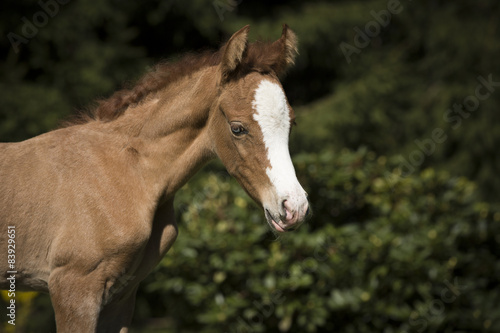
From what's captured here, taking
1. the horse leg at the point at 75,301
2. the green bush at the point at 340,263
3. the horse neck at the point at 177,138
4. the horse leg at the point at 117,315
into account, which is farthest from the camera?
the green bush at the point at 340,263

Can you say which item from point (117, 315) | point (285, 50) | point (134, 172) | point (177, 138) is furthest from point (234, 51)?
point (117, 315)

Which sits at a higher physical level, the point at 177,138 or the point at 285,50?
the point at 285,50

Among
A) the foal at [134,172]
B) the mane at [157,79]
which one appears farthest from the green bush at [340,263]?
the mane at [157,79]

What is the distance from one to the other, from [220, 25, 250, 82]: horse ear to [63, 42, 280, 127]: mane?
0.44 ft

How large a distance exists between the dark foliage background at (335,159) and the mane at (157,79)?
0.53ft

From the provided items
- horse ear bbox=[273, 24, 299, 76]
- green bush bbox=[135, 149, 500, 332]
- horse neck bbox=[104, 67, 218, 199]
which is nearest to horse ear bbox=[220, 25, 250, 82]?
horse neck bbox=[104, 67, 218, 199]

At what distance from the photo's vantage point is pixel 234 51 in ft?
8.73

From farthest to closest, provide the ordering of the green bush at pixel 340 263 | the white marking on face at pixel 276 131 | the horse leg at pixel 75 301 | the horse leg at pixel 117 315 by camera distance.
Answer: the green bush at pixel 340 263
the horse leg at pixel 117 315
the horse leg at pixel 75 301
the white marking on face at pixel 276 131

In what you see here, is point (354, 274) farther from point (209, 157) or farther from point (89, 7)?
point (89, 7)

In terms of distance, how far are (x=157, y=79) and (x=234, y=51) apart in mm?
554

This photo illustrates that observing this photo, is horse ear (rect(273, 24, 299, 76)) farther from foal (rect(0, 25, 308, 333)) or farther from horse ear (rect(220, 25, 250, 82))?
horse ear (rect(220, 25, 250, 82))

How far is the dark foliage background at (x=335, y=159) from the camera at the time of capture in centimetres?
538

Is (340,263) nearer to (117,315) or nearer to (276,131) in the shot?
(117,315)

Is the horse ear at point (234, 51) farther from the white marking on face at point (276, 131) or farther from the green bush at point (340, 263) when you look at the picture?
the green bush at point (340, 263)
